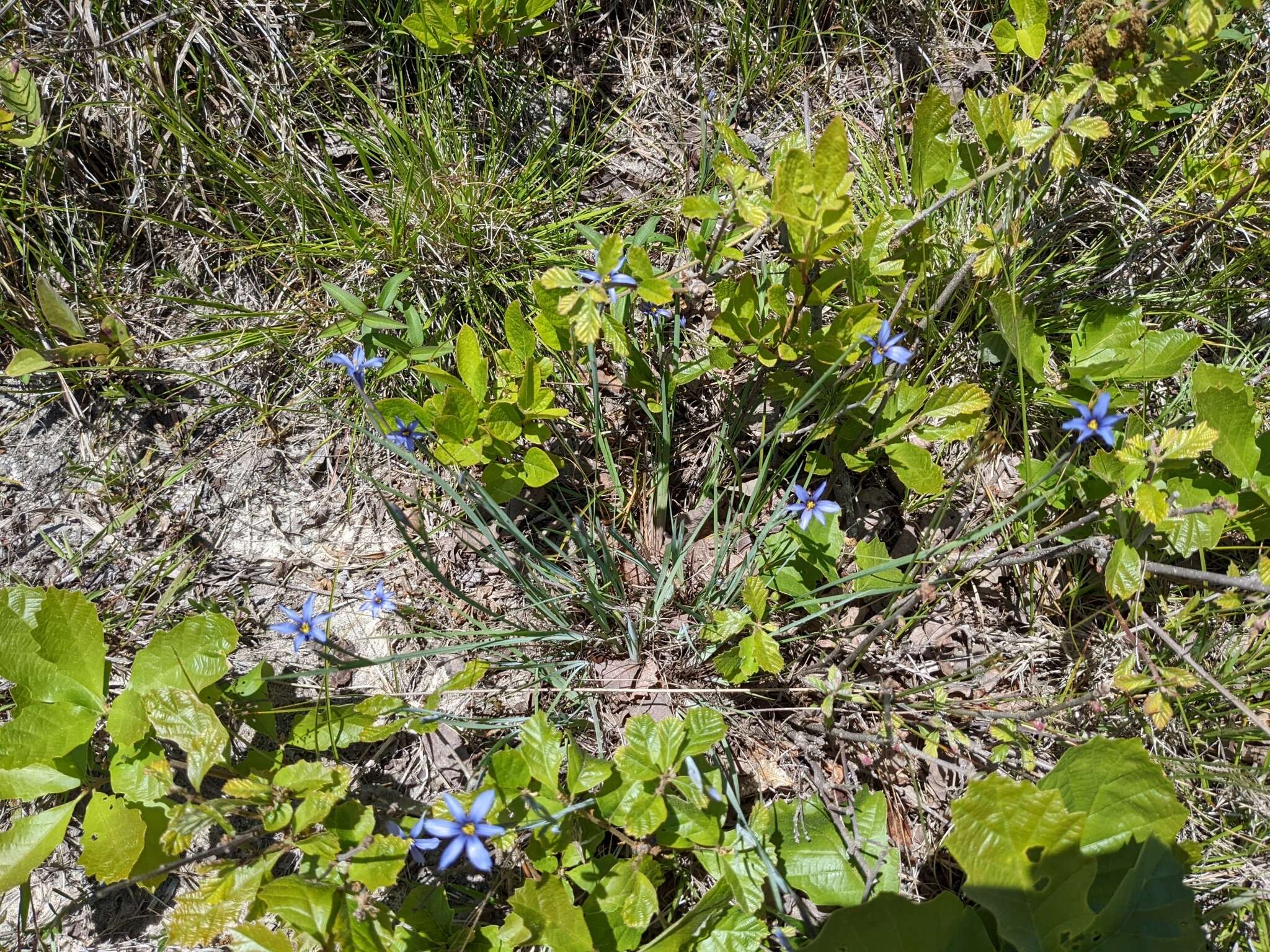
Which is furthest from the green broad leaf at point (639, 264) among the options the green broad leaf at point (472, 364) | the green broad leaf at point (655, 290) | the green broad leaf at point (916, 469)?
the green broad leaf at point (916, 469)

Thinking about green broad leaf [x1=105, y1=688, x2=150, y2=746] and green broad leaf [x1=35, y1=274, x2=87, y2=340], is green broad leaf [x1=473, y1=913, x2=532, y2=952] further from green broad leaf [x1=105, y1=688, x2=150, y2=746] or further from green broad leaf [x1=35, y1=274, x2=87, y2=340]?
green broad leaf [x1=35, y1=274, x2=87, y2=340]

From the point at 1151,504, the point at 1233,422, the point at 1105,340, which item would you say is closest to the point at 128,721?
the point at 1151,504

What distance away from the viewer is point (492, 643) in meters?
2.37

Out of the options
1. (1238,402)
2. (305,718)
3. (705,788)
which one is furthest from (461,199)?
(1238,402)

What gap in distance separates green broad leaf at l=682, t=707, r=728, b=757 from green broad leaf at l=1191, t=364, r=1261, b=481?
1.63 meters

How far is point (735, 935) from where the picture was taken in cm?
200

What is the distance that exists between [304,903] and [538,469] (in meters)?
1.20

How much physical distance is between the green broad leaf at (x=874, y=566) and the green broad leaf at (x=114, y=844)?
202cm

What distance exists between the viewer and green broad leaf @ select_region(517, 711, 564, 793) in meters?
1.85

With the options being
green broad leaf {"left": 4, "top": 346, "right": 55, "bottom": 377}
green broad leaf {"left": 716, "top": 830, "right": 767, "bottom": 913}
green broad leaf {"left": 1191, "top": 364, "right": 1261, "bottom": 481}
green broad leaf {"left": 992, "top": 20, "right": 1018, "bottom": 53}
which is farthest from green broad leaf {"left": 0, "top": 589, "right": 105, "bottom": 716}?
green broad leaf {"left": 1191, "top": 364, "right": 1261, "bottom": 481}

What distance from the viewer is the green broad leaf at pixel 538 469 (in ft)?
7.73

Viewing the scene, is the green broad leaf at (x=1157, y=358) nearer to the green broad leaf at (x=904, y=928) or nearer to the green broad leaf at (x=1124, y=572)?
the green broad leaf at (x=1124, y=572)

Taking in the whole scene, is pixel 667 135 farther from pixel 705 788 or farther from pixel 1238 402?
pixel 705 788

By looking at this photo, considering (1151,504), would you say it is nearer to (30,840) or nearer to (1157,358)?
(1157,358)
